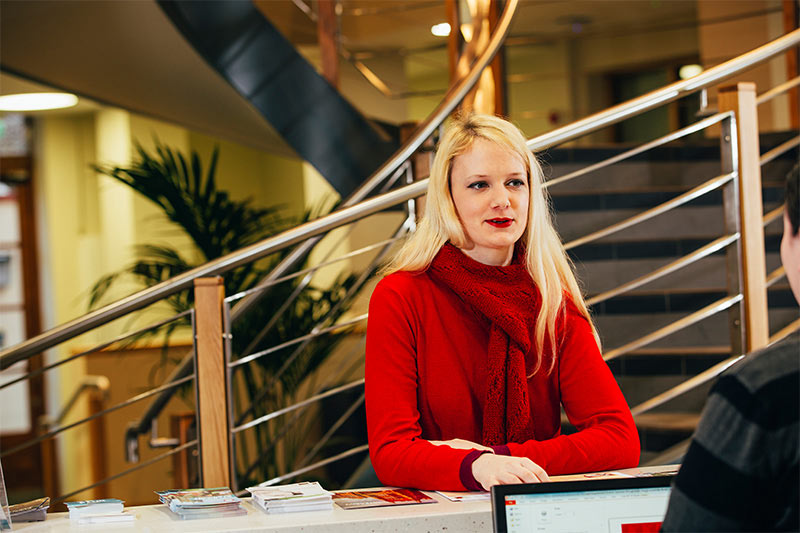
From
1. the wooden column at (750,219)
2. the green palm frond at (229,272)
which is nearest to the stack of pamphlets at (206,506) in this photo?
the wooden column at (750,219)

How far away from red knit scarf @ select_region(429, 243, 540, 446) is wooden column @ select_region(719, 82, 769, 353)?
0.95 meters

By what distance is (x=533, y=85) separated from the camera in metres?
8.35

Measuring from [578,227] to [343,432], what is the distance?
6.92ft

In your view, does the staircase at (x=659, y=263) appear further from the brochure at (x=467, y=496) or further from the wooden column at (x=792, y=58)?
the brochure at (x=467, y=496)

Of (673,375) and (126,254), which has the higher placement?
(126,254)

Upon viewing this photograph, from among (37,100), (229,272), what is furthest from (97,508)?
(37,100)

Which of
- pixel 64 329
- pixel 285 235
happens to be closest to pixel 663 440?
pixel 285 235

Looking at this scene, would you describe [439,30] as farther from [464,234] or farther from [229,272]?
[464,234]

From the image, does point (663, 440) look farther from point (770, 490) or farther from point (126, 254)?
point (126, 254)

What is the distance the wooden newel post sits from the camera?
2059 mm

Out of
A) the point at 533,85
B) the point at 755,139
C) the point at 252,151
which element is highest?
the point at 533,85

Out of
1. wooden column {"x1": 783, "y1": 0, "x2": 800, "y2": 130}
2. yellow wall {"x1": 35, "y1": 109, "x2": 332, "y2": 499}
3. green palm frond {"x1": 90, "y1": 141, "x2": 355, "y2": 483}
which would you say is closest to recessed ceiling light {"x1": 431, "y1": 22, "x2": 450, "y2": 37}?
yellow wall {"x1": 35, "y1": 109, "x2": 332, "y2": 499}

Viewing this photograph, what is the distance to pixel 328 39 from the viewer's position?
4.09 m

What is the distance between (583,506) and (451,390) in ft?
1.64
